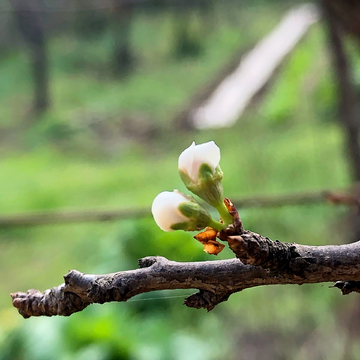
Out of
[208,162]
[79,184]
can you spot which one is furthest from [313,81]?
[208,162]

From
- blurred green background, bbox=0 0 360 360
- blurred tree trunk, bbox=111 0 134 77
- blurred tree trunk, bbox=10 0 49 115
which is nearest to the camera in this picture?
blurred green background, bbox=0 0 360 360

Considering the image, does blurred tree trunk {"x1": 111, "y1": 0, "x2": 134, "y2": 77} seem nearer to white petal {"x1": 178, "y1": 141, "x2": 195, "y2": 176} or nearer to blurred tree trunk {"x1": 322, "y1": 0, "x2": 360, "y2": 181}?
blurred tree trunk {"x1": 322, "y1": 0, "x2": 360, "y2": 181}

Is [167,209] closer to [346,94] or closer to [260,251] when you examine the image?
[260,251]

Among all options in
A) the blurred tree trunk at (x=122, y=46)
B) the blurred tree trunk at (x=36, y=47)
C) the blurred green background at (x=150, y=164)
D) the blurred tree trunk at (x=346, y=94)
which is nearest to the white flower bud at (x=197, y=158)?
the blurred green background at (x=150, y=164)

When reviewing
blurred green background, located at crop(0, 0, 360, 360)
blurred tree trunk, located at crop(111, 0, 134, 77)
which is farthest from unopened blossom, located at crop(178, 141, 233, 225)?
blurred tree trunk, located at crop(111, 0, 134, 77)

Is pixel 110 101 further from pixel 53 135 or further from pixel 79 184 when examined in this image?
pixel 79 184

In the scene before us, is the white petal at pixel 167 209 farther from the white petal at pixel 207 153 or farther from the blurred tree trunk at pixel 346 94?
the blurred tree trunk at pixel 346 94

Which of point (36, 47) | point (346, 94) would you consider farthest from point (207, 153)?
point (36, 47)

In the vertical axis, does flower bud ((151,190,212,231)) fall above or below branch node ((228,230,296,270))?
above
